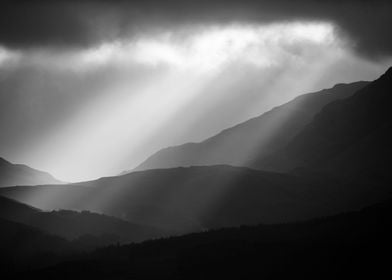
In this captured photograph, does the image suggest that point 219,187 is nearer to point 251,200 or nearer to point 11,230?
point 251,200

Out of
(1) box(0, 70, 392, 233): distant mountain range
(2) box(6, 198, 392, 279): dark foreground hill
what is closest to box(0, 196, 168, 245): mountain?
(1) box(0, 70, 392, 233): distant mountain range

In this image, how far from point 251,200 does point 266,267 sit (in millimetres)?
82991

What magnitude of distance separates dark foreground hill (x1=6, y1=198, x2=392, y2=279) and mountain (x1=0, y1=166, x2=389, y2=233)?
46.9m

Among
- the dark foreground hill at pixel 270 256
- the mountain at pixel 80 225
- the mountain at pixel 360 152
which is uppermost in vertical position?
the mountain at pixel 360 152

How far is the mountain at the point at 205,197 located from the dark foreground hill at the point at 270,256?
46907 mm

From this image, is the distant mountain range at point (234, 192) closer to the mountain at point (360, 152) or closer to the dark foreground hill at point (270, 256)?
the mountain at point (360, 152)

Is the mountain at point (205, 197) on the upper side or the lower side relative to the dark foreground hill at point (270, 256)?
upper

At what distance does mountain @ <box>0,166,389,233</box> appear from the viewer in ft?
443

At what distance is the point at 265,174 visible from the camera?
16262cm

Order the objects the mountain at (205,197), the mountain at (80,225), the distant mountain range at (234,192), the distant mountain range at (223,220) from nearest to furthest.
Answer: the distant mountain range at (223,220) → the mountain at (80,225) → the mountain at (205,197) → the distant mountain range at (234,192)

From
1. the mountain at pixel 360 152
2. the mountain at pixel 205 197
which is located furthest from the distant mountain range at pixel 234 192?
the mountain at pixel 360 152

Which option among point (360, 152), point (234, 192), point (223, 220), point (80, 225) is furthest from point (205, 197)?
point (360, 152)

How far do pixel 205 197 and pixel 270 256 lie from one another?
8630cm

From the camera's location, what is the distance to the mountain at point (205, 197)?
135 metres
